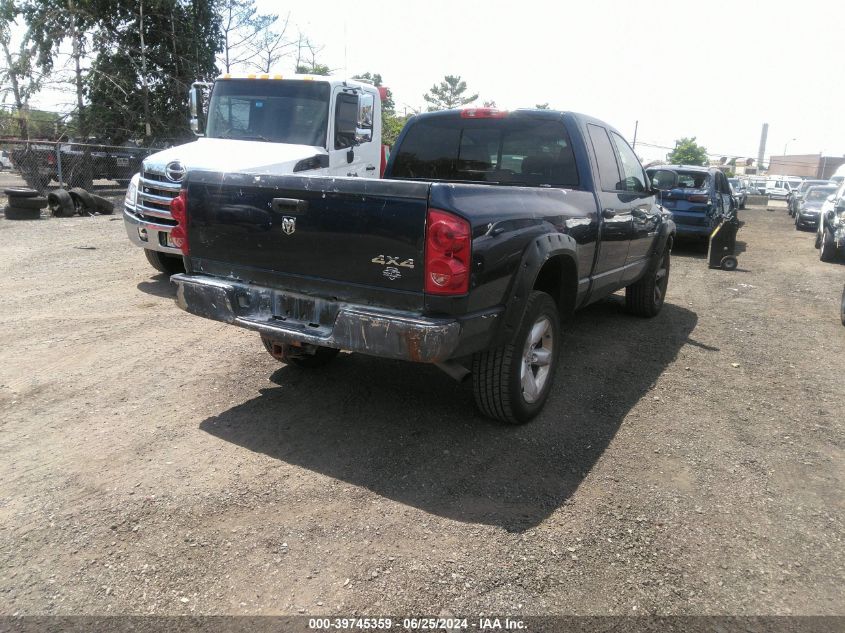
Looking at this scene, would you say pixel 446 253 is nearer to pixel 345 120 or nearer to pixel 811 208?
pixel 345 120

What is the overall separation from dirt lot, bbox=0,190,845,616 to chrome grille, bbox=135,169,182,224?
176 cm

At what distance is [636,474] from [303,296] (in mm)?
2158

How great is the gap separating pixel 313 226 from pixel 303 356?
5.15 ft

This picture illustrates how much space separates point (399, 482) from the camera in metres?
3.46

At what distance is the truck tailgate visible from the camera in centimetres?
330

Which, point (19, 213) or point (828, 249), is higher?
point (828, 249)

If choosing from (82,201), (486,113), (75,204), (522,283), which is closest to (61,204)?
(75,204)

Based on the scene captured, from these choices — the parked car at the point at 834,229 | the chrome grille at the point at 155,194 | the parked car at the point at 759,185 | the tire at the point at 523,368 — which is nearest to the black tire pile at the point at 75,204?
the chrome grille at the point at 155,194

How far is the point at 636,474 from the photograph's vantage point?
12.0 feet

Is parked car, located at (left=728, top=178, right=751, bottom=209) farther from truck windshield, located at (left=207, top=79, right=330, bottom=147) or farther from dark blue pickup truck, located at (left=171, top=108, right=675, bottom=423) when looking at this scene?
dark blue pickup truck, located at (left=171, top=108, right=675, bottom=423)

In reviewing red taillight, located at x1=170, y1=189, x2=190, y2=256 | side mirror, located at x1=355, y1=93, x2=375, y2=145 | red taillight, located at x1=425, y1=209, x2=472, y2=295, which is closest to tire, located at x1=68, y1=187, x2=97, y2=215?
side mirror, located at x1=355, y1=93, x2=375, y2=145

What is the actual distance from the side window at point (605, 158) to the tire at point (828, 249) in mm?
9049

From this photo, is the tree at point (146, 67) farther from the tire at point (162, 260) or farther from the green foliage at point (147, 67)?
the tire at point (162, 260)

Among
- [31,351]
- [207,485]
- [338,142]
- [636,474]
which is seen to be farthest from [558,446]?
[338,142]
